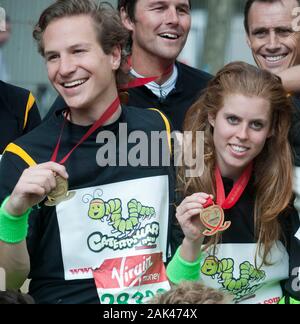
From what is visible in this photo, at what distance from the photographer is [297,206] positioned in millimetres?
3779

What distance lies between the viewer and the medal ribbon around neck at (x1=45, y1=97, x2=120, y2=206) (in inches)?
130

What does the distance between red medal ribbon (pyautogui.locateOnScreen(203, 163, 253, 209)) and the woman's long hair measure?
0.09ft

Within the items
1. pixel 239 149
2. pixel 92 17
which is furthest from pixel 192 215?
pixel 92 17

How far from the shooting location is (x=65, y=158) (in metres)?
3.55

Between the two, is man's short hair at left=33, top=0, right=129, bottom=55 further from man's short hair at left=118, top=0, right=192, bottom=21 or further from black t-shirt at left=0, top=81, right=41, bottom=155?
man's short hair at left=118, top=0, right=192, bottom=21

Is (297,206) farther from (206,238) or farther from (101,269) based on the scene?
(101,269)

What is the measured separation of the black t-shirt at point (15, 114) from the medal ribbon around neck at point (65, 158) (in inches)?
24.0

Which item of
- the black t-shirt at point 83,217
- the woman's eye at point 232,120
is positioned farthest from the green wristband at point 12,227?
the woman's eye at point 232,120

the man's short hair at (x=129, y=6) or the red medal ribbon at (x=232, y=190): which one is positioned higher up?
the man's short hair at (x=129, y=6)

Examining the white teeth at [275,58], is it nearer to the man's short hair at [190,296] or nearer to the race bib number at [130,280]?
the race bib number at [130,280]

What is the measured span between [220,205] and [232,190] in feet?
0.36

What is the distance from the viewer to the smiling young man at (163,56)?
4418mm
